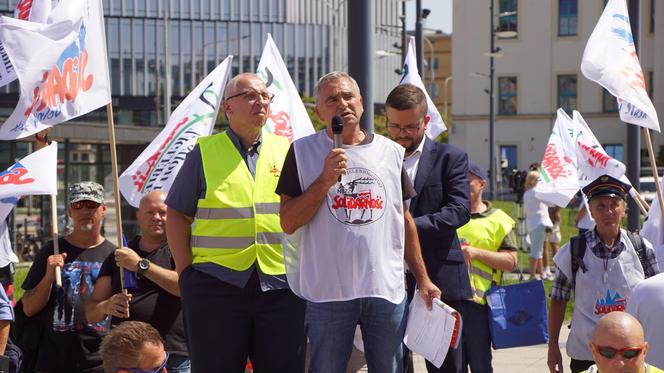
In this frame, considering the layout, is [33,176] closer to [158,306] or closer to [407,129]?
[158,306]

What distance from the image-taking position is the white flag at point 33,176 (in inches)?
247

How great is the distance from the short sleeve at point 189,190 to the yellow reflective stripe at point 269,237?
0.32 m

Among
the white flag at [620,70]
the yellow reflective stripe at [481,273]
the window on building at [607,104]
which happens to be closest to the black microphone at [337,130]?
the yellow reflective stripe at [481,273]

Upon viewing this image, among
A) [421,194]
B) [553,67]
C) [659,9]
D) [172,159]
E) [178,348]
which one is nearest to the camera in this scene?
[421,194]

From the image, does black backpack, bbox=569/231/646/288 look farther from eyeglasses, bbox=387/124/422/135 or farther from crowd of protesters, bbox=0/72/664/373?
eyeglasses, bbox=387/124/422/135

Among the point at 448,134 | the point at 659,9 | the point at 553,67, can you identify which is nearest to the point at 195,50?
the point at 448,134

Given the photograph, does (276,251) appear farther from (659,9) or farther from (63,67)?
(659,9)

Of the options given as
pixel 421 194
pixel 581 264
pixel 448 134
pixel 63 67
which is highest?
pixel 63 67

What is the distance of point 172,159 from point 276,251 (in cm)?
245

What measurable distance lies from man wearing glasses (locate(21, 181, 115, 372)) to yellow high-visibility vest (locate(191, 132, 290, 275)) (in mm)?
1040

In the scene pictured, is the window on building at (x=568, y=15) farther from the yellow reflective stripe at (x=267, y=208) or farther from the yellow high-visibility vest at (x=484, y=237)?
the yellow reflective stripe at (x=267, y=208)

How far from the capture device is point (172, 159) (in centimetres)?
759

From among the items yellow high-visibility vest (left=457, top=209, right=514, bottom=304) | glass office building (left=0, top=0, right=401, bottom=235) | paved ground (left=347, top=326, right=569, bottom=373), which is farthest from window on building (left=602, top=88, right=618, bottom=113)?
yellow high-visibility vest (left=457, top=209, right=514, bottom=304)

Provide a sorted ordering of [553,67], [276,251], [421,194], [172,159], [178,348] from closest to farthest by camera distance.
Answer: [276,251], [421,194], [178,348], [172,159], [553,67]
